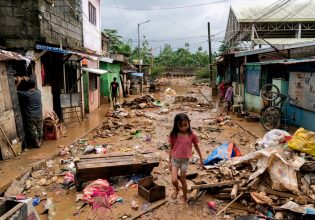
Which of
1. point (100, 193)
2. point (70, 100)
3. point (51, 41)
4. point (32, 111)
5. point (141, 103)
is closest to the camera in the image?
point (100, 193)

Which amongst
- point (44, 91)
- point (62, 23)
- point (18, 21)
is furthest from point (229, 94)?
point (18, 21)

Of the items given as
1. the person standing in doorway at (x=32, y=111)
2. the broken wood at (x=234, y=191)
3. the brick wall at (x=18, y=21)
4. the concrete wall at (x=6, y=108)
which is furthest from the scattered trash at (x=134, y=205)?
the brick wall at (x=18, y=21)

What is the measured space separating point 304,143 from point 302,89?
17.3 ft

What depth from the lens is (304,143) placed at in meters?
5.97

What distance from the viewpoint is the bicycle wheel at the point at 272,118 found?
35.6 ft

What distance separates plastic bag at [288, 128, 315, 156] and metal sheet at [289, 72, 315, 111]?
13.7 feet

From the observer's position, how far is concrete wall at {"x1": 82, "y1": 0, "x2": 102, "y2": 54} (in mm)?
16031

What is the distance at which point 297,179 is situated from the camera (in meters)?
5.38

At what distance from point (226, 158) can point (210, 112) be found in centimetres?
Answer: 1066

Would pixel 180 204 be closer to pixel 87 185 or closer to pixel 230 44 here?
pixel 87 185

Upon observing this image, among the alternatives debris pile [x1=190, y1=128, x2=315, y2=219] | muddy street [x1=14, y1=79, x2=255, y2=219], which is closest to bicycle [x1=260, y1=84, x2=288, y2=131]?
muddy street [x1=14, y1=79, x2=255, y2=219]

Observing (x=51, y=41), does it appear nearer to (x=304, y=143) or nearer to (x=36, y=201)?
(x=36, y=201)

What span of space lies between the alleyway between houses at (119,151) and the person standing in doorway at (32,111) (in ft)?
1.54

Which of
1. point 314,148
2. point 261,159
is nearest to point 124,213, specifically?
point 261,159
